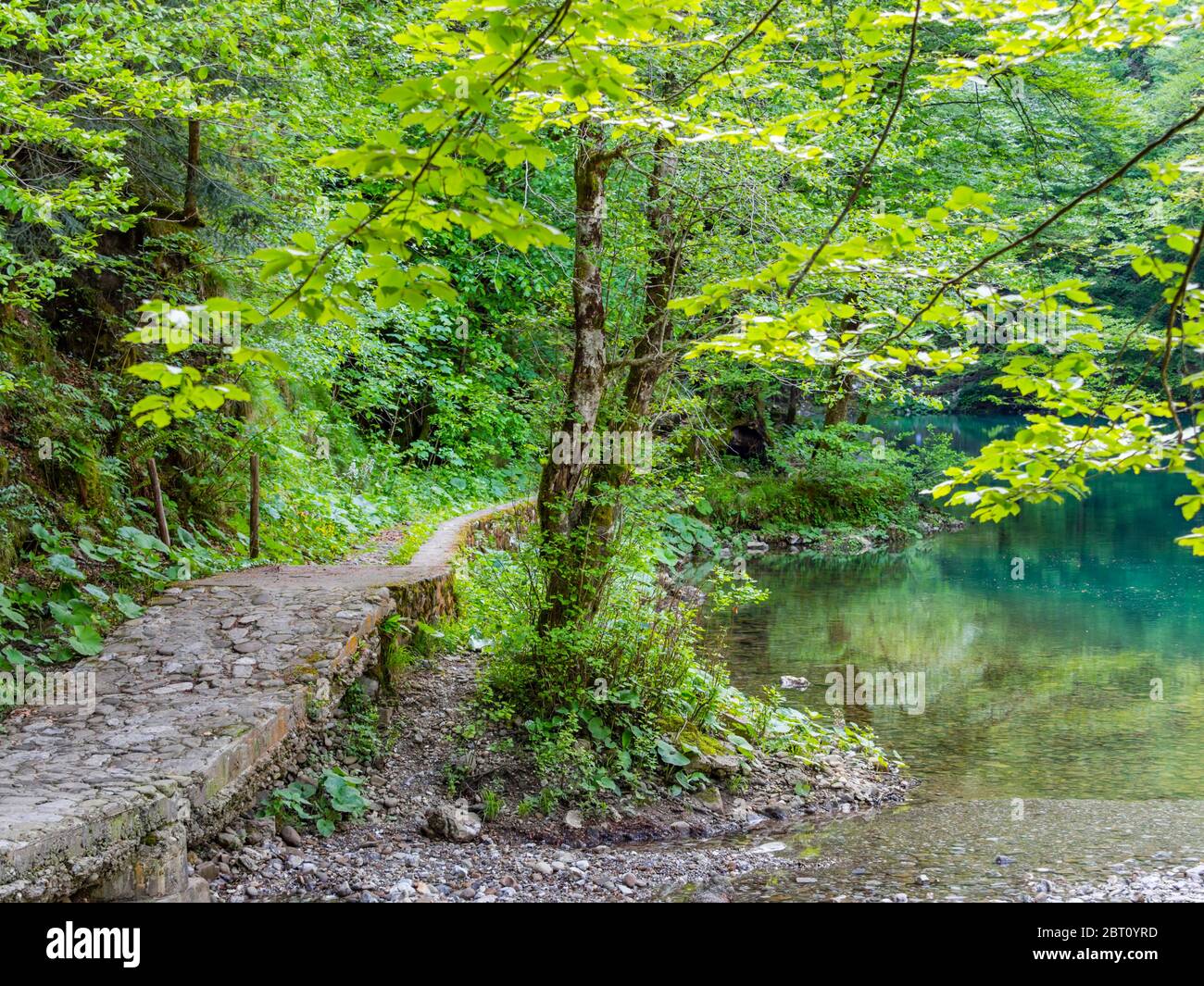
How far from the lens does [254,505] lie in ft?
29.3

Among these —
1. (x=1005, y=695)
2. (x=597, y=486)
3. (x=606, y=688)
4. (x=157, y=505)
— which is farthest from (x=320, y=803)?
(x=1005, y=695)

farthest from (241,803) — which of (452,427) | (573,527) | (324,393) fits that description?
(452,427)

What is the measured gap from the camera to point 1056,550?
816 inches

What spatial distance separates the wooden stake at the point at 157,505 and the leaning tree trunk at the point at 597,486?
10.6ft

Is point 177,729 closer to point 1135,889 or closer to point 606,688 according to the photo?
point 606,688

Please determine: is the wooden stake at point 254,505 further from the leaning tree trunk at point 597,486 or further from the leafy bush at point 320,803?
the leafy bush at point 320,803

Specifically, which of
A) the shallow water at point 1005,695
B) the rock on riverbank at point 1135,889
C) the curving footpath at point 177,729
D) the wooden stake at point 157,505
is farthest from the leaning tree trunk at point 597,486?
the rock on riverbank at point 1135,889

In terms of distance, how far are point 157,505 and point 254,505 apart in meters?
1.08

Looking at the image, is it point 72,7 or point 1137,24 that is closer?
point 1137,24

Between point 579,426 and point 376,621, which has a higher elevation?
point 579,426

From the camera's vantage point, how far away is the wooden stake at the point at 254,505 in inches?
347

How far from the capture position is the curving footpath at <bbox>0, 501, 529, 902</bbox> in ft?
12.4

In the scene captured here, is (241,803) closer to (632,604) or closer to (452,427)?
(632,604)

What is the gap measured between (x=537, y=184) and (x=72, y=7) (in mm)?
7183
